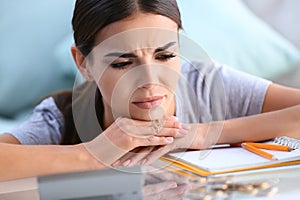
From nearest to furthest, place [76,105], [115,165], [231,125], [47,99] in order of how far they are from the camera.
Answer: [115,165] → [231,125] → [76,105] → [47,99]

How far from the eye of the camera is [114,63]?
2.21 feet

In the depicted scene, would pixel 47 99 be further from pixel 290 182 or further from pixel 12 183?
pixel 290 182

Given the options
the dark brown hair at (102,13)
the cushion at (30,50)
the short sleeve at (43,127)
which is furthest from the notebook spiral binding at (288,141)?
the cushion at (30,50)

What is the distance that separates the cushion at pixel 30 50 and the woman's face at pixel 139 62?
54 centimetres

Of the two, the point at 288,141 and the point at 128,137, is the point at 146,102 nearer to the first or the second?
the point at 128,137

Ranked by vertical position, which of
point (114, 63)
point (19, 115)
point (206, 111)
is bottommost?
point (19, 115)

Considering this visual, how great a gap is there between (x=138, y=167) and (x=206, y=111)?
1.19 feet

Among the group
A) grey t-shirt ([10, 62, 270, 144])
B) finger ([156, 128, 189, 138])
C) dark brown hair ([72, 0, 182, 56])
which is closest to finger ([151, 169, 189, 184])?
finger ([156, 128, 189, 138])

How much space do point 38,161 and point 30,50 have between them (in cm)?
69

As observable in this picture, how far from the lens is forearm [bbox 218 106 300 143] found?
717 mm

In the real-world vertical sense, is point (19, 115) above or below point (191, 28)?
below

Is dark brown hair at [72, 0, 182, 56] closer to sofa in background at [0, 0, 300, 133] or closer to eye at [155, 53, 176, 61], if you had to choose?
eye at [155, 53, 176, 61]

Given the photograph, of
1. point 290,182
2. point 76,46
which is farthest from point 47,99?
point 290,182

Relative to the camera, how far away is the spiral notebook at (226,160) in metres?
0.57
